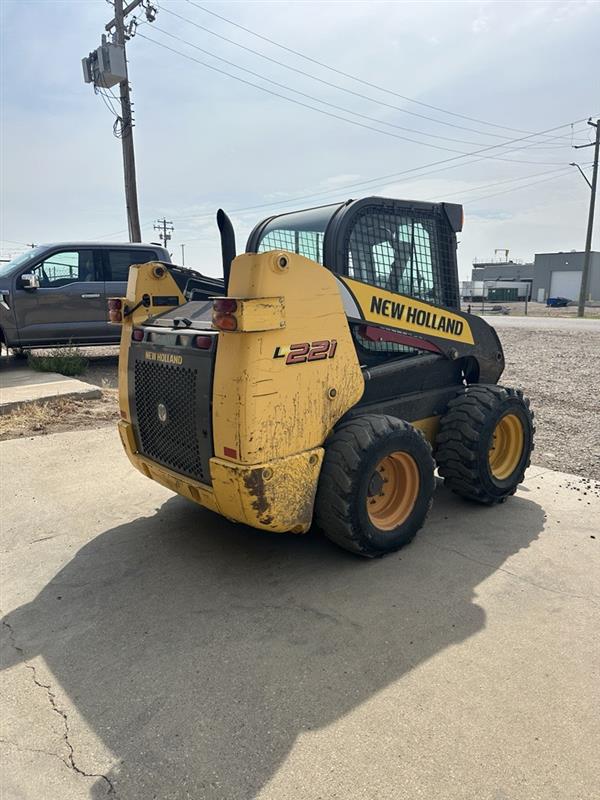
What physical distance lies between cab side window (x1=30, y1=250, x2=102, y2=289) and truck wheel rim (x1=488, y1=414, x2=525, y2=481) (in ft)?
25.9

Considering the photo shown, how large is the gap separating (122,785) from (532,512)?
332 centimetres

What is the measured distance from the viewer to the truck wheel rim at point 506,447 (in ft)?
14.8

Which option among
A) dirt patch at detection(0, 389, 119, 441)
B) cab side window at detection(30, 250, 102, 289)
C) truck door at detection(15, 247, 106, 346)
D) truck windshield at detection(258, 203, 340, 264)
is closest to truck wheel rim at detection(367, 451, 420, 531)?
truck windshield at detection(258, 203, 340, 264)

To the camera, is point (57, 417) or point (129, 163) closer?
point (57, 417)

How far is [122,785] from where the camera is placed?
198cm

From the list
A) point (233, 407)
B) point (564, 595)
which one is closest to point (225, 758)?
point (233, 407)

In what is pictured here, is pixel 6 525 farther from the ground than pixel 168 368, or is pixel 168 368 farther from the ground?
pixel 168 368

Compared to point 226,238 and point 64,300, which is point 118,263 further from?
point 226,238

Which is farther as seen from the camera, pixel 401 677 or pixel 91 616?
pixel 91 616

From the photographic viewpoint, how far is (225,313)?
287cm

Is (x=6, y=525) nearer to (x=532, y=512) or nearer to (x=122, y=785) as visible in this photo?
(x=122, y=785)

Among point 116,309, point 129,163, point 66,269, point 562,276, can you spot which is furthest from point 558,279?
point 116,309

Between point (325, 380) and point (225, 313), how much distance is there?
29.4 inches

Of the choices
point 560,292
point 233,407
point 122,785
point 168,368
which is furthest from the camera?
point 560,292
